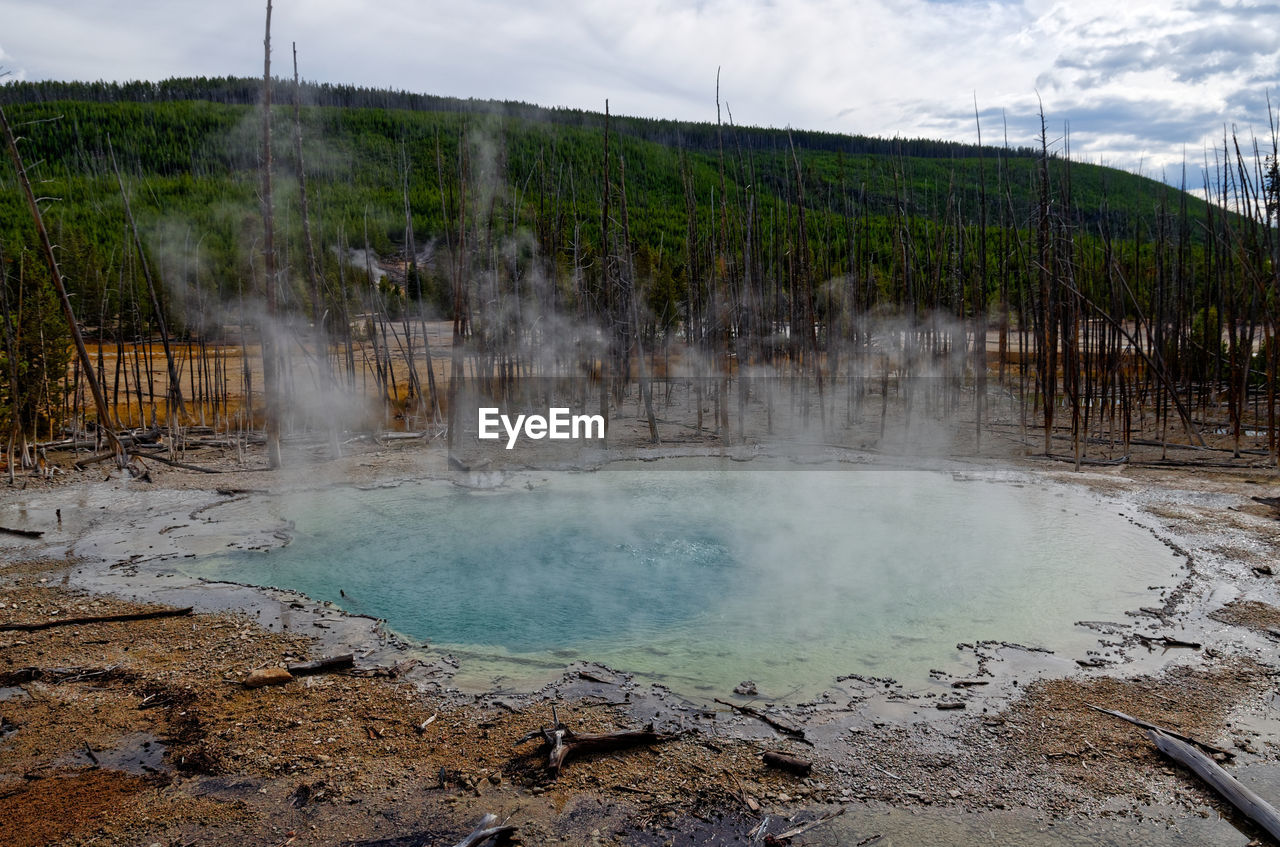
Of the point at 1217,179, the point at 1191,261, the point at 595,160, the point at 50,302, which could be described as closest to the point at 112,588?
the point at 50,302

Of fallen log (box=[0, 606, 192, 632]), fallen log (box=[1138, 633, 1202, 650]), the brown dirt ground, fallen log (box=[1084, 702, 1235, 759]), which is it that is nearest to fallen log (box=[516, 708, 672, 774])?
the brown dirt ground

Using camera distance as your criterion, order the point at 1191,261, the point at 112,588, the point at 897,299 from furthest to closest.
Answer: the point at 897,299
the point at 1191,261
the point at 112,588

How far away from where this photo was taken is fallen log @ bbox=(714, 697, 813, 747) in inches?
189

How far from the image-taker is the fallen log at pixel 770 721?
4.81 m

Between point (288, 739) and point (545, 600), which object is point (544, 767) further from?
point (545, 600)

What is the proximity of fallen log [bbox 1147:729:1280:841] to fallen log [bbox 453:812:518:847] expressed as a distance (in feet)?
12.3

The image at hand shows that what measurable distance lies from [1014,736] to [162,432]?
18.1 m

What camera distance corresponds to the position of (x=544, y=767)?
443 centimetres

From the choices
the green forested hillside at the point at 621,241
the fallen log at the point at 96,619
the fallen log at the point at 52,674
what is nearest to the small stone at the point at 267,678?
the fallen log at the point at 52,674

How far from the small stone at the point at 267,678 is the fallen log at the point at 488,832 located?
2.35 m

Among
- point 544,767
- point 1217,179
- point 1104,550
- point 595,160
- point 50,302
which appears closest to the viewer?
point 544,767

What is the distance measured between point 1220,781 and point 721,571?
4.81 meters

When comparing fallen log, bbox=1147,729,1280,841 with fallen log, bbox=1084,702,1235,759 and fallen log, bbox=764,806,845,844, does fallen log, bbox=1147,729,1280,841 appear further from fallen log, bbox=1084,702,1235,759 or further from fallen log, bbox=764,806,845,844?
fallen log, bbox=764,806,845,844

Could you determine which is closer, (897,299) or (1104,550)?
(1104,550)
